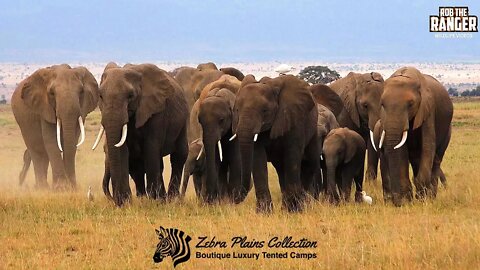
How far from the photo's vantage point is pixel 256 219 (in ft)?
47.5

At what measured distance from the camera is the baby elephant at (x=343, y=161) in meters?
17.2

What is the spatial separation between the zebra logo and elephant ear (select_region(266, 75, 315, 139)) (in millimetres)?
2916

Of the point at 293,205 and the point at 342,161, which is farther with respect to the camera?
the point at 342,161

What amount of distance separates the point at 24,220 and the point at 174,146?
4.12 m

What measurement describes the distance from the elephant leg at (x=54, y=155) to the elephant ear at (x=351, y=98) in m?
6.27

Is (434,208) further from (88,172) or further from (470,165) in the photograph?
(88,172)

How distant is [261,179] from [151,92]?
2792 millimetres

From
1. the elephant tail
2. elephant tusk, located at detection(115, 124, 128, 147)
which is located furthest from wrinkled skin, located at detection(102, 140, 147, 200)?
the elephant tail

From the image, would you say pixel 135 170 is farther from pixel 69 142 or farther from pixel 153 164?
pixel 69 142

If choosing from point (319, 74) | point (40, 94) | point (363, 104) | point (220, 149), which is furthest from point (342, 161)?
point (319, 74)

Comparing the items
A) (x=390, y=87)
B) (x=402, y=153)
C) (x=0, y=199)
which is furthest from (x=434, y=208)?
(x=0, y=199)

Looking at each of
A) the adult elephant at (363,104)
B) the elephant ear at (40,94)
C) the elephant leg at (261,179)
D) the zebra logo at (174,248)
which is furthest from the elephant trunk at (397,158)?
the elephant ear at (40,94)

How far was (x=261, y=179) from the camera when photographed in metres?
15.2

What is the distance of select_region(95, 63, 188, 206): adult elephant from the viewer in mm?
15695
